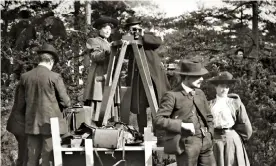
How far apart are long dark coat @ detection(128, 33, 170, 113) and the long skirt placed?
112cm

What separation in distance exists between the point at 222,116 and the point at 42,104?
2.43 m

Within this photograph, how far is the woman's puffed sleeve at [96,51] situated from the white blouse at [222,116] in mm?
1907

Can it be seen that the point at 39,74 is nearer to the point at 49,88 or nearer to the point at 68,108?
the point at 49,88

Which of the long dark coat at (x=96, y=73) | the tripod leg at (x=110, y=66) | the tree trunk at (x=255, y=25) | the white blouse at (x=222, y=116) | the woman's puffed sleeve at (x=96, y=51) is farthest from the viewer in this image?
the tree trunk at (x=255, y=25)

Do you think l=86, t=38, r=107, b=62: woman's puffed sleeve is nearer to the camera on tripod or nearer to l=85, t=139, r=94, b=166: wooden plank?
the camera on tripod

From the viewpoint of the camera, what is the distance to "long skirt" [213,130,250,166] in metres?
6.47

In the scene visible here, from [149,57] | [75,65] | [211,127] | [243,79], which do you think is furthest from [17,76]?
[211,127]

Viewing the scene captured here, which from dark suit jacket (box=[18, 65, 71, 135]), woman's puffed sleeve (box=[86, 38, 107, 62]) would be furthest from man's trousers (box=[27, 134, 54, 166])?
woman's puffed sleeve (box=[86, 38, 107, 62])

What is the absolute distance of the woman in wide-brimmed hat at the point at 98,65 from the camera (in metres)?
7.26

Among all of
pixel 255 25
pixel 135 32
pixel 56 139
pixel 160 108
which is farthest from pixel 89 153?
pixel 255 25

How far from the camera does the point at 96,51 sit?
7.24 metres

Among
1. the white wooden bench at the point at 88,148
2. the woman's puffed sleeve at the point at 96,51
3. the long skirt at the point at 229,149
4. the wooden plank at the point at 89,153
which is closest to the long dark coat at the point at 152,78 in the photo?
the woman's puffed sleeve at the point at 96,51

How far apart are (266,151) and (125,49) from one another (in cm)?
424

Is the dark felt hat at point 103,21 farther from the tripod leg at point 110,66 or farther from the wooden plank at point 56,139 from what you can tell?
the wooden plank at point 56,139
